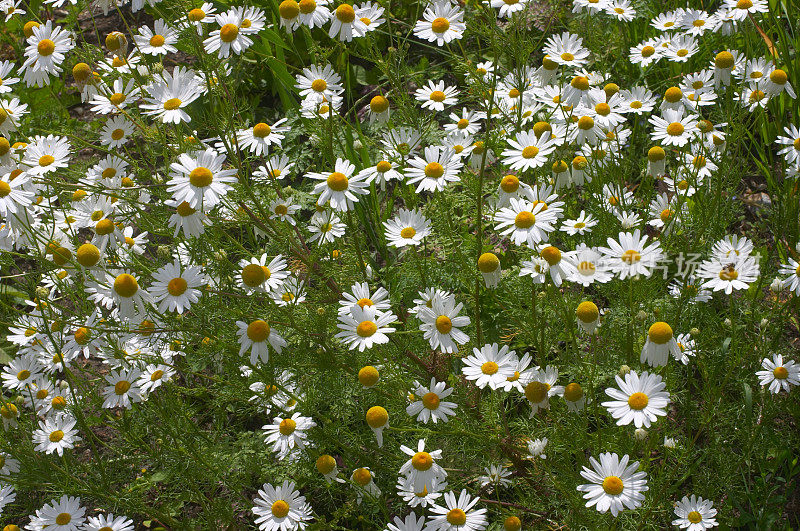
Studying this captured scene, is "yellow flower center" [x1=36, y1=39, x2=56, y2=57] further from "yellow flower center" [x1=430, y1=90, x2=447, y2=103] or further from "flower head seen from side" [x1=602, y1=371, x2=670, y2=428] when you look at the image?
"flower head seen from side" [x1=602, y1=371, x2=670, y2=428]

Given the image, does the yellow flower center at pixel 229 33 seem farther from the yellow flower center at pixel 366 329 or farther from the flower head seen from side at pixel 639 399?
the flower head seen from side at pixel 639 399

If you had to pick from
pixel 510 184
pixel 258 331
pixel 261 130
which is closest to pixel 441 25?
pixel 510 184

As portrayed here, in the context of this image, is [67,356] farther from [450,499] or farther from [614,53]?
[614,53]

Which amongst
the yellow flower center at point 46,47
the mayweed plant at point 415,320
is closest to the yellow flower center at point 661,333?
the mayweed plant at point 415,320

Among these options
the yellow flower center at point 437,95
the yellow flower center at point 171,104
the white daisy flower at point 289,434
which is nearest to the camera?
the white daisy flower at point 289,434

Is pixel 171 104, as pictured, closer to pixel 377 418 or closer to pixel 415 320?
pixel 415 320

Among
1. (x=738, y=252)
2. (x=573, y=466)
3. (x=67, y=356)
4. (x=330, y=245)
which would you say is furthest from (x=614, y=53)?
(x=67, y=356)
